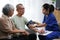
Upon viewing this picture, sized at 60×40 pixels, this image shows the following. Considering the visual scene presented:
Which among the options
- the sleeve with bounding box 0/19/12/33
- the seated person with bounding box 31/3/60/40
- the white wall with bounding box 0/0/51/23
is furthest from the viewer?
the white wall with bounding box 0/0/51/23

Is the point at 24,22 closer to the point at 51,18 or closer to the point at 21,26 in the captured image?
the point at 21,26

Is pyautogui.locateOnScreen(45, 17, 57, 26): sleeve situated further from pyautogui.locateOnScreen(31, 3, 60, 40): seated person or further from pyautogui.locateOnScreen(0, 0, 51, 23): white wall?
pyautogui.locateOnScreen(0, 0, 51, 23): white wall

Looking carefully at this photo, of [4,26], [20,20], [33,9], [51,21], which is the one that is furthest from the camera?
[33,9]

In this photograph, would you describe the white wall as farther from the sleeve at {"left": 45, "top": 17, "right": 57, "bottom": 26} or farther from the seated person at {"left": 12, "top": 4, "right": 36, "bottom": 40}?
the sleeve at {"left": 45, "top": 17, "right": 57, "bottom": 26}

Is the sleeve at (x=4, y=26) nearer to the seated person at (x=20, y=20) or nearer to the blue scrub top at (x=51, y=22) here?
the seated person at (x=20, y=20)

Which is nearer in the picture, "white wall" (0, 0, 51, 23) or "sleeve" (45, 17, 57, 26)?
"sleeve" (45, 17, 57, 26)

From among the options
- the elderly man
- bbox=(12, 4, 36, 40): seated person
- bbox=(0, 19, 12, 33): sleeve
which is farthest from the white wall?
bbox=(0, 19, 12, 33): sleeve

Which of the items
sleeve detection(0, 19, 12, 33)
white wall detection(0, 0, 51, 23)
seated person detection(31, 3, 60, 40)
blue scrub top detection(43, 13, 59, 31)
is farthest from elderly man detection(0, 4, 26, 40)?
white wall detection(0, 0, 51, 23)

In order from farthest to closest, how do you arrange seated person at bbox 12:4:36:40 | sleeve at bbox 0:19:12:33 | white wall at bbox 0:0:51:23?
white wall at bbox 0:0:51:23
seated person at bbox 12:4:36:40
sleeve at bbox 0:19:12:33

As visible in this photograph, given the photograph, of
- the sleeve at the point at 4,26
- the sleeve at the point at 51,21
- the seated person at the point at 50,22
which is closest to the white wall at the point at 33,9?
the seated person at the point at 50,22

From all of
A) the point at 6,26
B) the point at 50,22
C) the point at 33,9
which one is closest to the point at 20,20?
the point at 50,22

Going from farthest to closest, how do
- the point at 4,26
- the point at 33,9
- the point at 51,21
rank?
the point at 33,9
the point at 51,21
the point at 4,26

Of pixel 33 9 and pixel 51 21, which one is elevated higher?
pixel 33 9

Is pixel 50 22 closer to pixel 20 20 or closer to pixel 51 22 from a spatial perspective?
pixel 51 22
